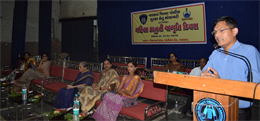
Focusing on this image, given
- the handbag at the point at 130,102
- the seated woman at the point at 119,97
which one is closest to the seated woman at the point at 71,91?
the seated woman at the point at 119,97

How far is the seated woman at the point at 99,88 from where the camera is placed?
140 inches

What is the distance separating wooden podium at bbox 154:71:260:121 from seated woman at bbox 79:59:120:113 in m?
2.52

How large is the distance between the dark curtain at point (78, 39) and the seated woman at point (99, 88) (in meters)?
5.86

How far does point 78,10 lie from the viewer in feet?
32.3

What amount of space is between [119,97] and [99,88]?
78 cm

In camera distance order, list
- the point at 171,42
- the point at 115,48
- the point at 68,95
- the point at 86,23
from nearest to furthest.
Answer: the point at 68,95 → the point at 171,42 → the point at 115,48 → the point at 86,23

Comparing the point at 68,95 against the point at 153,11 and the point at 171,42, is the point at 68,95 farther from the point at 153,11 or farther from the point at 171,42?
the point at 153,11

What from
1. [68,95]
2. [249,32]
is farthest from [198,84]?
[249,32]

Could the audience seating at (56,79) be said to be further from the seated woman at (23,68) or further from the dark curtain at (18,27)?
the dark curtain at (18,27)

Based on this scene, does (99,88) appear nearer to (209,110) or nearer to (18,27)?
(209,110)

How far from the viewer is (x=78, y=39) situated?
1025cm

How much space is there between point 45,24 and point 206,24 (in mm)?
6962

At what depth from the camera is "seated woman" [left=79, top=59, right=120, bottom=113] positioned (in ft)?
11.7

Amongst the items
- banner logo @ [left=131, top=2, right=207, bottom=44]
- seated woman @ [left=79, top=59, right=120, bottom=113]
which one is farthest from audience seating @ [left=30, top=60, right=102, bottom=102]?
banner logo @ [left=131, top=2, right=207, bottom=44]
